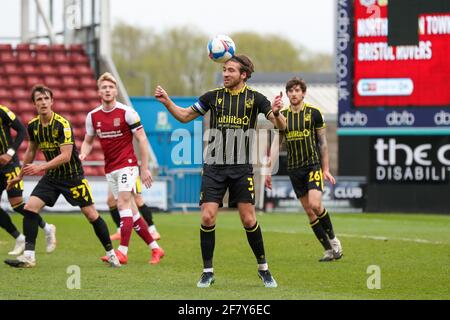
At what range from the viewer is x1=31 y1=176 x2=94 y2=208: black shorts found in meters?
13.0

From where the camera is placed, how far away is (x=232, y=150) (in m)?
10.5

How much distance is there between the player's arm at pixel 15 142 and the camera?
46.2 ft

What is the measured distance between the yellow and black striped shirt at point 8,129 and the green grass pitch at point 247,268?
149 centimetres

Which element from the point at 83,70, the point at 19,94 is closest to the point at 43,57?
the point at 83,70

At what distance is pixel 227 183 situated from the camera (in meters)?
10.6

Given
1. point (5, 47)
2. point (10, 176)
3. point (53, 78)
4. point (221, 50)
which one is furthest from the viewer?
point (5, 47)

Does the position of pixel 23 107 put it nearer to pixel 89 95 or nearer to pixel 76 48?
pixel 89 95

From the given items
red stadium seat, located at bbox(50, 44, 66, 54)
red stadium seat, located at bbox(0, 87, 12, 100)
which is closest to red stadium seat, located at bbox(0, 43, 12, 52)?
red stadium seat, located at bbox(50, 44, 66, 54)

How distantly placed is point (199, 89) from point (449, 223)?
192 feet

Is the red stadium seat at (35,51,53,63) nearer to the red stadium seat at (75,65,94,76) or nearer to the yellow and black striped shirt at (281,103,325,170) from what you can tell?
the red stadium seat at (75,65,94,76)

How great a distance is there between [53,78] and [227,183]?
21.8 meters

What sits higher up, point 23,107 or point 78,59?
point 78,59
